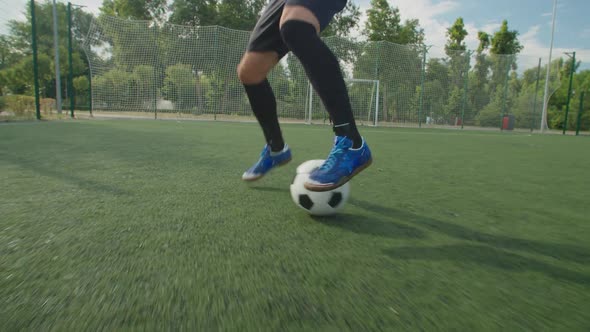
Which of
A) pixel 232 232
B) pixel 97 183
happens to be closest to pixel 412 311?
pixel 232 232

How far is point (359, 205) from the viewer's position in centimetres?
166

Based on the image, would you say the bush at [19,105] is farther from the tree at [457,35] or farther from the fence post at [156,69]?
the tree at [457,35]

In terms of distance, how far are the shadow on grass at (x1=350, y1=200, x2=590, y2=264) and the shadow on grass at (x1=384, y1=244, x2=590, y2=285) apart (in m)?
0.08

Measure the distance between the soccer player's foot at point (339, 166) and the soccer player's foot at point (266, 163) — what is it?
531 mm

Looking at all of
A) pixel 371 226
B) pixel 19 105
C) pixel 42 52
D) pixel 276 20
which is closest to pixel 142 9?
pixel 42 52

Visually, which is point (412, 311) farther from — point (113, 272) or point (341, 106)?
point (341, 106)

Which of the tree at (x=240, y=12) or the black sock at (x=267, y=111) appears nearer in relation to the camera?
the black sock at (x=267, y=111)

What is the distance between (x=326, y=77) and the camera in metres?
1.53

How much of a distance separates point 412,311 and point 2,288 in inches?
35.4

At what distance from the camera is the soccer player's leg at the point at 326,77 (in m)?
1.50

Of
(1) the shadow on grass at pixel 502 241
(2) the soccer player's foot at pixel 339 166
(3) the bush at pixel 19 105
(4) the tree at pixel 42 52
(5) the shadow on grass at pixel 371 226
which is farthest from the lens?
(4) the tree at pixel 42 52

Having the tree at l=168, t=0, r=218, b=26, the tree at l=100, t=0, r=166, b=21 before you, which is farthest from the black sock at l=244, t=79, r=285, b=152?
the tree at l=100, t=0, r=166, b=21

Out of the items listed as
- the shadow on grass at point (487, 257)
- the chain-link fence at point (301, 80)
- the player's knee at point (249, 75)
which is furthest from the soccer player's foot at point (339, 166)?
the chain-link fence at point (301, 80)

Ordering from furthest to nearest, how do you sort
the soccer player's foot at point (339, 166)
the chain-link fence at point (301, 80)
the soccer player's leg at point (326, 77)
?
the chain-link fence at point (301, 80), the soccer player's leg at point (326, 77), the soccer player's foot at point (339, 166)
